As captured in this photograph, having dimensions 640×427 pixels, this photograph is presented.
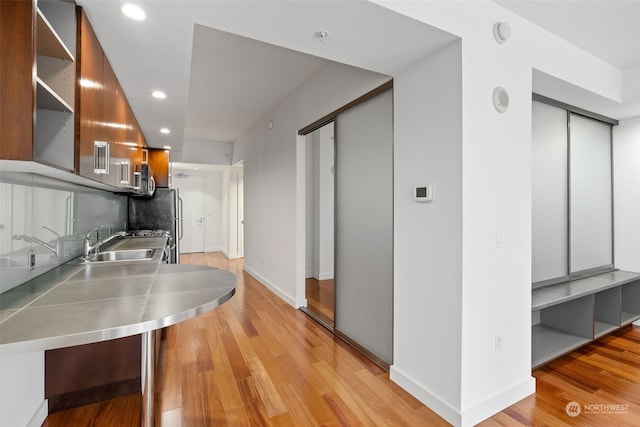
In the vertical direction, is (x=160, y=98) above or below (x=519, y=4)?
below

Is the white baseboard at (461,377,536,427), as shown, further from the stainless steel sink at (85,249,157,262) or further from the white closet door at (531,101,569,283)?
the stainless steel sink at (85,249,157,262)

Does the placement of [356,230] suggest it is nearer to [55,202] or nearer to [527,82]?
[527,82]

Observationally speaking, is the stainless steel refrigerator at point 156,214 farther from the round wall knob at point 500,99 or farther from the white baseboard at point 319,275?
the round wall knob at point 500,99

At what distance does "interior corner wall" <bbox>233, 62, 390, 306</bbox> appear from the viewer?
3.13m

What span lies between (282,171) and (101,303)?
3306 millimetres

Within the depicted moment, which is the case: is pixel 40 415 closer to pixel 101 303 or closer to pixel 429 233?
pixel 101 303

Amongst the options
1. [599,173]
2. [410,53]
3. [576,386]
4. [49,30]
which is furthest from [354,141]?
[599,173]

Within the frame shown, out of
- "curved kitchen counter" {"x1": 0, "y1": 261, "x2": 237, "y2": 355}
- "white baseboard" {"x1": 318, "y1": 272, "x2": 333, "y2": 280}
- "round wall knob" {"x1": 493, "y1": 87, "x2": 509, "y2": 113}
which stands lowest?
"white baseboard" {"x1": 318, "y1": 272, "x2": 333, "y2": 280}

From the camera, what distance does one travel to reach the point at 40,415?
1.84m

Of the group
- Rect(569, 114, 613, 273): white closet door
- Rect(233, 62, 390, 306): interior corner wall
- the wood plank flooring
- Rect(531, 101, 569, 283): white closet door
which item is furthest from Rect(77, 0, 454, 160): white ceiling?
Rect(569, 114, 613, 273): white closet door

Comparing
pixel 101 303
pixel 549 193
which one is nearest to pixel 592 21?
pixel 549 193

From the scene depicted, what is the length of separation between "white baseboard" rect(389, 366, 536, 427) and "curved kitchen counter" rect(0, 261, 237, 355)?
58.7 inches

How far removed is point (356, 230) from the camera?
118 inches

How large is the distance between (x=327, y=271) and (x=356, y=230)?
303 centimetres
